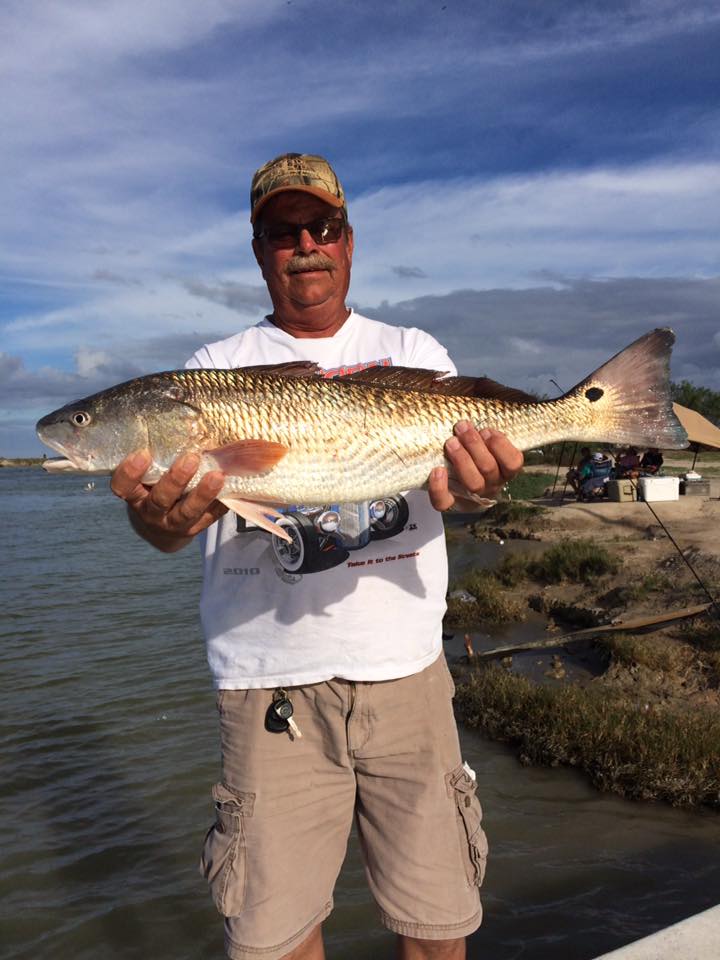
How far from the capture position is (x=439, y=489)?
11.8 ft

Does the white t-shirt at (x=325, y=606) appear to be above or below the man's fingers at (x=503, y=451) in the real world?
below

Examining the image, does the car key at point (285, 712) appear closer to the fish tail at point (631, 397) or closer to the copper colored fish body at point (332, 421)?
the copper colored fish body at point (332, 421)

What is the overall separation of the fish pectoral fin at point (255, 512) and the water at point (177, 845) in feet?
14.2

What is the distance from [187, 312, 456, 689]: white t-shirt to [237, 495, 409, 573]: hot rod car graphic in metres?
0.01

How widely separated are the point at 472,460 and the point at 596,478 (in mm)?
24345

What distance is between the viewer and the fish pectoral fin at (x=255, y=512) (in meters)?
3.37

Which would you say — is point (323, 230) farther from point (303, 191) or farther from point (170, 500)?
point (170, 500)

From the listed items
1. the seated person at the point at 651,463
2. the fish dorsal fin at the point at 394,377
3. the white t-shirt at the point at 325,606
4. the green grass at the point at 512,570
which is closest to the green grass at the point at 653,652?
the green grass at the point at 512,570

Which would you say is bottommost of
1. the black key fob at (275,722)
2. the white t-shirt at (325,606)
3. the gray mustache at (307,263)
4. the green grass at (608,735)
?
the green grass at (608,735)

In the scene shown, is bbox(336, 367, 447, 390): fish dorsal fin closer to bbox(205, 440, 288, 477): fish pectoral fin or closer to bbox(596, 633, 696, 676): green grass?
bbox(205, 440, 288, 477): fish pectoral fin

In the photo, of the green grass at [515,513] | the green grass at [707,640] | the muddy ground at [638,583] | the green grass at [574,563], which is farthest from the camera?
the green grass at [515,513]

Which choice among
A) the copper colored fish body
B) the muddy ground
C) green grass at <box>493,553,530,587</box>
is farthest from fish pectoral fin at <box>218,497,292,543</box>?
green grass at <box>493,553,530,587</box>

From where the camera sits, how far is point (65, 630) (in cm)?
1628

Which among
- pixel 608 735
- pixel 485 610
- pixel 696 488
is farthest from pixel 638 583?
pixel 696 488
